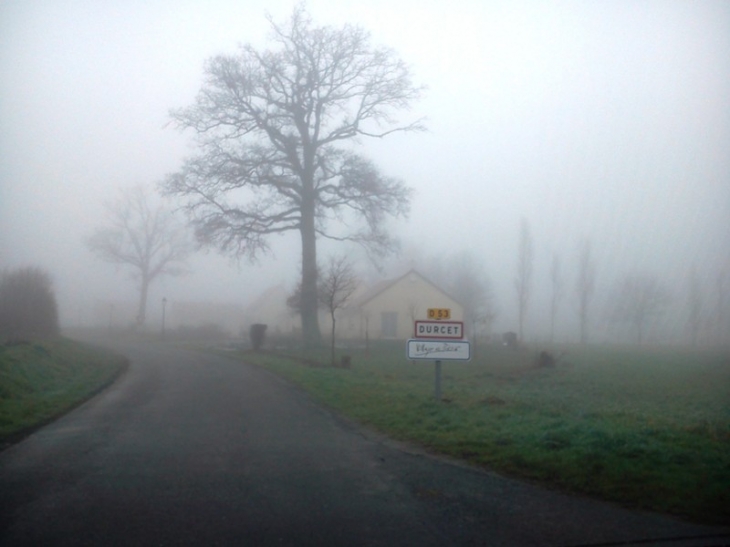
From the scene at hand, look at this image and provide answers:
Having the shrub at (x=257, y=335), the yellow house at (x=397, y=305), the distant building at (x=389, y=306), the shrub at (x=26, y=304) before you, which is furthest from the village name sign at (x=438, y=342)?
the yellow house at (x=397, y=305)

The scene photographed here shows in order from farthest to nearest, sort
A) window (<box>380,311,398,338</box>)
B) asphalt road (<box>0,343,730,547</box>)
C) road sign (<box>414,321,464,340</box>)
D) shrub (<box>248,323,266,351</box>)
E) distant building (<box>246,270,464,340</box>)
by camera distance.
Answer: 1. window (<box>380,311,398,338</box>)
2. distant building (<box>246,270,464,340</box>)
3. shrub (<box>248,323,266,351</box>)
4. road sign (<box>414,321,464,340</box>)
5. asphalt road (<box>0,343,730,547</box>)

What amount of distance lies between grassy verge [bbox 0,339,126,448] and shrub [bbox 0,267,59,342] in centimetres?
405

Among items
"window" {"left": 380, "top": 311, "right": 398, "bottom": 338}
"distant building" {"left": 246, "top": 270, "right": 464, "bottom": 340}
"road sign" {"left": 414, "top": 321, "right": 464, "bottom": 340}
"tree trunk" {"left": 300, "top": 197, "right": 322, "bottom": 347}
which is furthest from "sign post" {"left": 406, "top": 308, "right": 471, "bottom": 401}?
"window" {"left": 380, "top": 311, "right": 398, "bottom": 338}

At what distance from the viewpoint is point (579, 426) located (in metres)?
10.4

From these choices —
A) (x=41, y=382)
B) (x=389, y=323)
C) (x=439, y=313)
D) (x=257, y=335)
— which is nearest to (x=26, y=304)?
(x=257, y=335)

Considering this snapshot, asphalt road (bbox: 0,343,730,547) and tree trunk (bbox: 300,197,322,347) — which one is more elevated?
tree trunk (bbox: 300,197,322,347)

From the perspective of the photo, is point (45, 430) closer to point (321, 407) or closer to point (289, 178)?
point (321, 407)

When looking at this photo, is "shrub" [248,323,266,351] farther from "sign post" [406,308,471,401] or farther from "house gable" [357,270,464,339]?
"sign post" [406,308,471,401]

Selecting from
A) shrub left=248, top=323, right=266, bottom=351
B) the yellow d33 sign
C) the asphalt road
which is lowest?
the asphalt road

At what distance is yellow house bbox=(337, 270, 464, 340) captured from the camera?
172 feet

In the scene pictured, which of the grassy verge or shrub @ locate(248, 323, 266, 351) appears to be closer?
the grassy verge

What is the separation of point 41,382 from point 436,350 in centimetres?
1130

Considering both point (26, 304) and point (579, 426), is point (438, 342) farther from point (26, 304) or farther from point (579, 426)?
point (26, 304)

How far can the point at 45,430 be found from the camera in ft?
38.8
